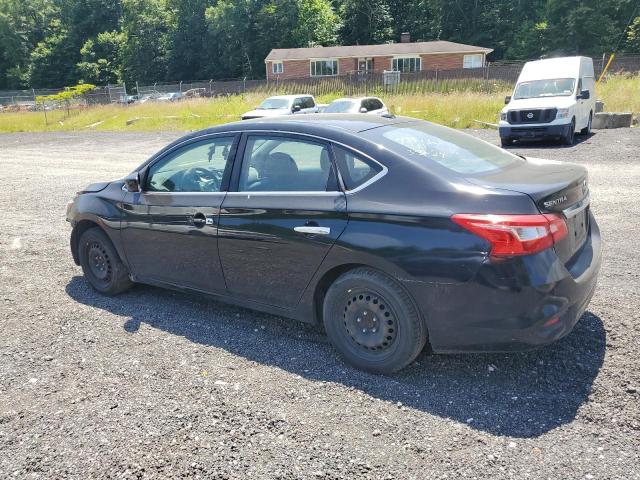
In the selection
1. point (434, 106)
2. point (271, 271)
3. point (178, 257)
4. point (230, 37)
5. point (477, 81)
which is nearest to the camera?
point (271, 271)

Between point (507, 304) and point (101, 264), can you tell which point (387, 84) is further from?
point (507, 304)

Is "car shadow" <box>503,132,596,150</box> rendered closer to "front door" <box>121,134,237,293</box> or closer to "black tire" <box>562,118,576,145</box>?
"black tire" <box>562,118,576,145</box>

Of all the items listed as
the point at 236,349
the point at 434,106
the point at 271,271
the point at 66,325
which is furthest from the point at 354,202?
the point at 434,106

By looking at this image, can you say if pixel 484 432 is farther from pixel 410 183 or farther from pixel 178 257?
pixel 178 257

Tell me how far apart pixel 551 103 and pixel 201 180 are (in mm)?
13579

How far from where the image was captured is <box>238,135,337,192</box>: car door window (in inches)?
151

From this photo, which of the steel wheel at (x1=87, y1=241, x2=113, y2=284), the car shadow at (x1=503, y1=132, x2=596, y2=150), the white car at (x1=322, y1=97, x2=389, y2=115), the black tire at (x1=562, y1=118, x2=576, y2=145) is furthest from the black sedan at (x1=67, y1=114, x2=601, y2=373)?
the white car at (x1=322, y1=97, x2=389, y2=115)

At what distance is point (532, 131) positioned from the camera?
15.3 metres

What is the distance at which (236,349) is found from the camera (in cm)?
415

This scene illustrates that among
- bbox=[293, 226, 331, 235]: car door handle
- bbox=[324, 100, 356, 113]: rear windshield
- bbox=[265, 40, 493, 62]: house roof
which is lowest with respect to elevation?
bbox=[324, 100, 356, 113]: rear windshield

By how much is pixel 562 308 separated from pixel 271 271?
195 centimetres

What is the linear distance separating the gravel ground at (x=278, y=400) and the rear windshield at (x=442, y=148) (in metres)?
1.34

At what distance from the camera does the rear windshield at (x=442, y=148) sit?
3683mm

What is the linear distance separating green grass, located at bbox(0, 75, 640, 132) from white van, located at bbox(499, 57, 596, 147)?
13.8 feet
